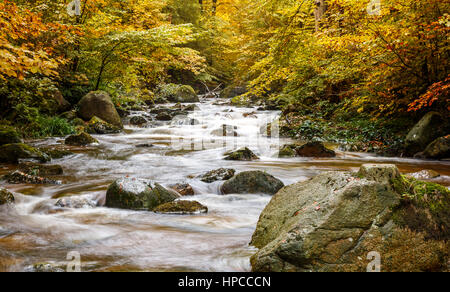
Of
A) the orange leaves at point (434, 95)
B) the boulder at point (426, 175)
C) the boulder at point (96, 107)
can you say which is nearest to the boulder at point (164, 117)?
the boulder at point (96, 107)

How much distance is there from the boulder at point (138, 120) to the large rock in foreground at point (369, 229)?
45.2ft

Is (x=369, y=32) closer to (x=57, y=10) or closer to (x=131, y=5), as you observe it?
(x=57, y=10)

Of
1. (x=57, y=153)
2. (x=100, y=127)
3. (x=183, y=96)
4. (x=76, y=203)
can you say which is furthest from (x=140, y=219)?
(x=183, y=96)

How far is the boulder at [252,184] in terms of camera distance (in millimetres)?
5879

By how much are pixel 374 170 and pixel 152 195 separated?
134 inches

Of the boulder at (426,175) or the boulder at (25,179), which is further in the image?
the boulder at (426,175)

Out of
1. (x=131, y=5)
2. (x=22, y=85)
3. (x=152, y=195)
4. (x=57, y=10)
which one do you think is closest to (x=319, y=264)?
(x=152, y=195)

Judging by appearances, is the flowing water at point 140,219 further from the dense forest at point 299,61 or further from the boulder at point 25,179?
the dense forest at point 299,61

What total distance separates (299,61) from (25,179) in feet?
33.3

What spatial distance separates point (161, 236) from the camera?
4016 mm

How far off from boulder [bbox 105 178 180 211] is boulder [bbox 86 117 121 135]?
8.78 meters

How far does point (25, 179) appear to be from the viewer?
20.4ft

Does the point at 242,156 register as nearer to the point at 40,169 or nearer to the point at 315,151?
the point at 315,151

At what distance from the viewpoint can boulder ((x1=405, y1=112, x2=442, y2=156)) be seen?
881cm
